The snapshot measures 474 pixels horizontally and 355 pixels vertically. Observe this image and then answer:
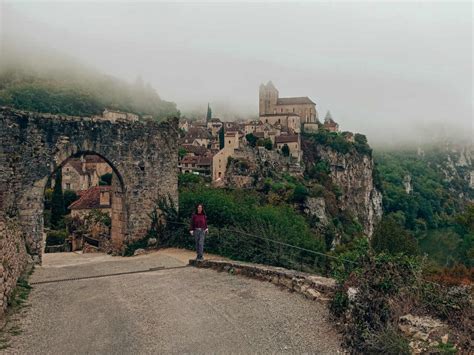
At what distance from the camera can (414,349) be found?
15.9 ft

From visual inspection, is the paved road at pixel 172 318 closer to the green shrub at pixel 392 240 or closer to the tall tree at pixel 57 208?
the green shrub at pixel 392 240

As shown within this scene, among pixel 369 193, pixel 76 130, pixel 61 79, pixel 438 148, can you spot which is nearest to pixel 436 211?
pixel 369 193

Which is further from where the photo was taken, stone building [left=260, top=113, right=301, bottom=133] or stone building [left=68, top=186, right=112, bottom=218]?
stone building [left=260, top=113, right=301, bottom=133]

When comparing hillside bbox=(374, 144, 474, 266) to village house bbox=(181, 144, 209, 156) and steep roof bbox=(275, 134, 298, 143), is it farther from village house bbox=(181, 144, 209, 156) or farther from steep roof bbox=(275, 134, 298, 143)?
village house bbox=(181, 144, 209, 156)

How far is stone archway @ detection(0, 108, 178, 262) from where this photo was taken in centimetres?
1259

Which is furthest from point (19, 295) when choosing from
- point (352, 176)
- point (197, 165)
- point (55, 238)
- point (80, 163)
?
point (352, 176)

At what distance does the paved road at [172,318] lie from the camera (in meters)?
5.80

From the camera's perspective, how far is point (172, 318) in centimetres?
689

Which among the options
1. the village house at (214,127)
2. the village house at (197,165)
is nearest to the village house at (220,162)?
the village house at (197,165)

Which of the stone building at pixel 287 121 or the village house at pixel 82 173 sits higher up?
the stone building at pixel 287 121

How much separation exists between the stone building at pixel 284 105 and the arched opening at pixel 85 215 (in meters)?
64.7

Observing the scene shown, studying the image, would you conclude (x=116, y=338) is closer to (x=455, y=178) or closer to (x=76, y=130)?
(x=76, y=130)

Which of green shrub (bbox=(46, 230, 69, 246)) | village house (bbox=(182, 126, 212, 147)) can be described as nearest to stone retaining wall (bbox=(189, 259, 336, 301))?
green shrub (bbox=(46, 230, 69, 246))

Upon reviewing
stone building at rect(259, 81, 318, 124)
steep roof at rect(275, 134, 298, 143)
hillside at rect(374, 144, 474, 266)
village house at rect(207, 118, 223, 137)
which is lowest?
hillside at rect(374, 144, 474, 266)
